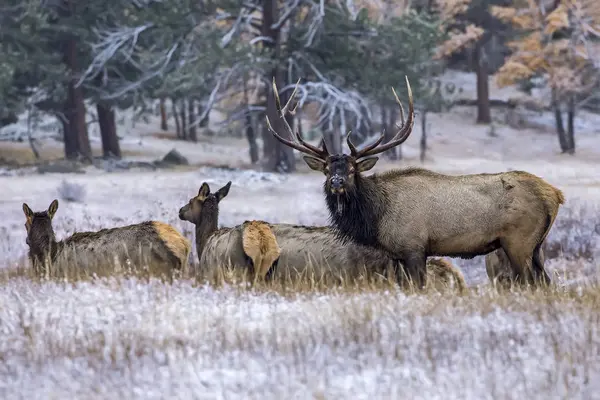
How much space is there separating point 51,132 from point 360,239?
118 feet

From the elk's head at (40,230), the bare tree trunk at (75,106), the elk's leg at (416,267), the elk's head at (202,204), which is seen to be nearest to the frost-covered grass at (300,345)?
the elk's leg at (416,267)

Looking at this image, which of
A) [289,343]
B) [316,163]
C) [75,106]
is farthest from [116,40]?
[289,343]

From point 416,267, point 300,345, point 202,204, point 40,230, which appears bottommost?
point 416,267

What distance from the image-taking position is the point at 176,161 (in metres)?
33.5

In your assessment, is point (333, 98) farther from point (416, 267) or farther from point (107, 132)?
point (416, 267)

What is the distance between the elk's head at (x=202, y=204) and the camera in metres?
10.1

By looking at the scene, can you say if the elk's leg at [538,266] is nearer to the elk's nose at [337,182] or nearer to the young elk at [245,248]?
the elk's nose at [337,182]

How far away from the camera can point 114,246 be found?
9.46 metres

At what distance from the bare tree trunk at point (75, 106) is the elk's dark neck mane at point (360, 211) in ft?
78.4

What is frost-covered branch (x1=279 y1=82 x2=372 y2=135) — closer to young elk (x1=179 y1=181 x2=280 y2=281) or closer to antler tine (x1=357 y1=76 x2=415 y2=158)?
antler tine (x1=357 y1=76 x2=415 y2=158)

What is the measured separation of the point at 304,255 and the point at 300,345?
138 inches

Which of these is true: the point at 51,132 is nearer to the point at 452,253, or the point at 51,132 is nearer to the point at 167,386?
the point at 452,253

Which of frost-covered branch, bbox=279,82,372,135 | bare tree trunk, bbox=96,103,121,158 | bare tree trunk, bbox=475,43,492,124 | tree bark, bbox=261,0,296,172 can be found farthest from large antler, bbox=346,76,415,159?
bare tree trunk, bbox=475,43,492,124

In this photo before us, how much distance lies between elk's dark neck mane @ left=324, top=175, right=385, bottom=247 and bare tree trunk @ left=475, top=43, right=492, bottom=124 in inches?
1459
